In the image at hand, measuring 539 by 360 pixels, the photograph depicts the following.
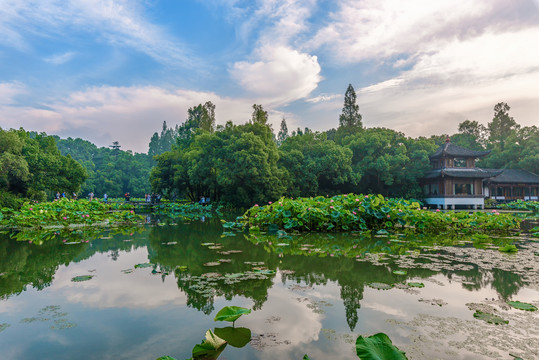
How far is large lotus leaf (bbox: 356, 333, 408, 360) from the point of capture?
1.40 meters

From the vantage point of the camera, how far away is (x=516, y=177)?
1094 inches

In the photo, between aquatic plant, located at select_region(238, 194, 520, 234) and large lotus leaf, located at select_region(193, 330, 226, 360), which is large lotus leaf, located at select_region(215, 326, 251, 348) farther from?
aquatic plant, located at select_region(238, 194, 520, 234)

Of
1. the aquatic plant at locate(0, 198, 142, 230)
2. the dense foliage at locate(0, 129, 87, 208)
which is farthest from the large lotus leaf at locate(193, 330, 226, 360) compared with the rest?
the dense foliage at locate(0, 129, 87, 208)

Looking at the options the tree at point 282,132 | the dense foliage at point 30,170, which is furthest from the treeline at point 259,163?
the tree at point 282,132

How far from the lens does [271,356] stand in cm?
173

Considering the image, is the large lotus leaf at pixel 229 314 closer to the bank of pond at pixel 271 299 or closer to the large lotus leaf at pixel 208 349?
the bank of pond at pixel 271 299

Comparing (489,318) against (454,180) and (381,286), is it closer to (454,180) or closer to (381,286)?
(381,286)

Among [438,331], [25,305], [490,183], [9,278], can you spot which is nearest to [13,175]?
[9,278]

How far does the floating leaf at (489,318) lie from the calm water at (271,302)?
65 mm

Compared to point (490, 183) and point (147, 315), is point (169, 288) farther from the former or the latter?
point (490, 183)

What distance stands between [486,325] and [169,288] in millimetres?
2544

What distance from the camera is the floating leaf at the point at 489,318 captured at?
2.13 meters

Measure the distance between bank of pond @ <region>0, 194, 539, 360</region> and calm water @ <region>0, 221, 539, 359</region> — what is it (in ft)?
0.04

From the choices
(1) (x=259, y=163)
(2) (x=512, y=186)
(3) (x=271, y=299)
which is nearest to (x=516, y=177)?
(2) (x=512, y=186)
